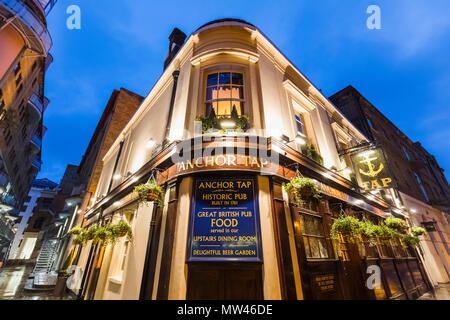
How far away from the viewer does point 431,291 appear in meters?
11.0

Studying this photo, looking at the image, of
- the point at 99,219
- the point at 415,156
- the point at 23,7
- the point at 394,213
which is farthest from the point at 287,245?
the point at 415,156

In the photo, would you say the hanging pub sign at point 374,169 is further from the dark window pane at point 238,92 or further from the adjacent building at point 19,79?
the adjacent building at point 19,79

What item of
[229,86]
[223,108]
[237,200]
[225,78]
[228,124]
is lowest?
[237,200]

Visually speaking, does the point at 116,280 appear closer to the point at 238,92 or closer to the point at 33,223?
the point at 238,92

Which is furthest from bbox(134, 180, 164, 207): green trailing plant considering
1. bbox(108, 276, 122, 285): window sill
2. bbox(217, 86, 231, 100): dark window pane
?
bbox(217, 86, 231, 100): dark window pane

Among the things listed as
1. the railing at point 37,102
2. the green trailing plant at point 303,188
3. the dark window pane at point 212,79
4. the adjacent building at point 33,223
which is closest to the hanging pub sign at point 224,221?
the green trailing plant at point 303,188

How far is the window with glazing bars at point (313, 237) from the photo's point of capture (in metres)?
5.88

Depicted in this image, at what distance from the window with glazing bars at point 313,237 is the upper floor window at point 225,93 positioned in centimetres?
440

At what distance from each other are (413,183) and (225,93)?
24053mm

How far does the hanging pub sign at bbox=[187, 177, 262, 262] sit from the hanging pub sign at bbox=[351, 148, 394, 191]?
291 inches

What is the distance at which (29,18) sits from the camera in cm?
1686

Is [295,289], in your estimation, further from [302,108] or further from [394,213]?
[394,213]

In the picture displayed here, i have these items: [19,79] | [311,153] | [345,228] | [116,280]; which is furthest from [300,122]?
[19,79]

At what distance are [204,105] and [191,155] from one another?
2.34m
